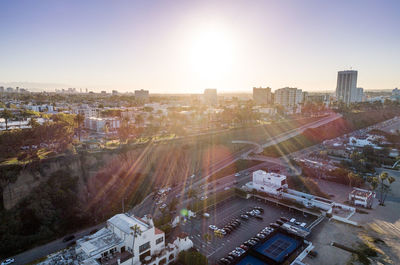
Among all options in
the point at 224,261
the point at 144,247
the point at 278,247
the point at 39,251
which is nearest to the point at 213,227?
the point at 224,261

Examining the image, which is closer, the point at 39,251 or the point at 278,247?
the point at 278,247

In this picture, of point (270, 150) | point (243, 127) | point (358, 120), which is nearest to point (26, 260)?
point (270, 150)

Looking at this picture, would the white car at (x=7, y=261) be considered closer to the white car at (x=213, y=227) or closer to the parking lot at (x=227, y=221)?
the parking lot at (x=227, y=221)

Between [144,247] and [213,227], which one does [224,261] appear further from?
[144,247]

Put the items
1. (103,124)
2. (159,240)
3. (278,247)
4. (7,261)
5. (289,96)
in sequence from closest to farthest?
(159,240), (7,261), (278,247), (103,124), (289,96)

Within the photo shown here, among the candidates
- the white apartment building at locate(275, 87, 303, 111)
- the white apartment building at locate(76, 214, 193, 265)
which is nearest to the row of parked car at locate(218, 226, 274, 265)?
the white apartment building at locate(76, 214, 193, 265)

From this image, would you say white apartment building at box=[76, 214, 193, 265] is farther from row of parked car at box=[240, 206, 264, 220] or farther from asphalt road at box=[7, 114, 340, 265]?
row of parked car at box=[240, 206, 264, 220]
